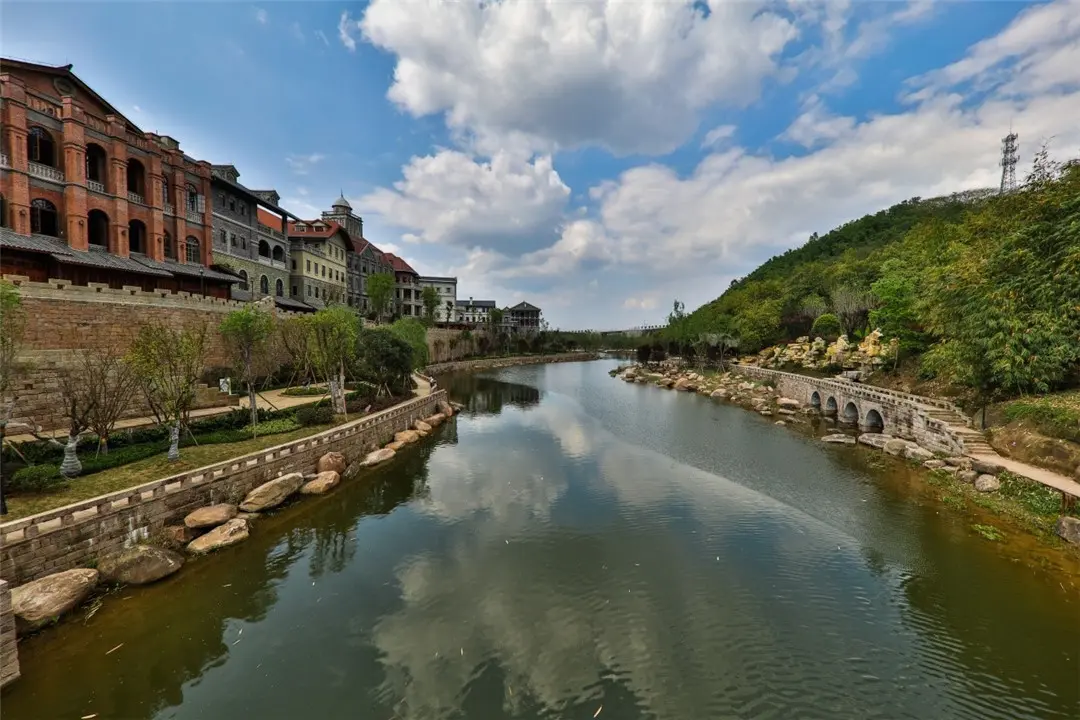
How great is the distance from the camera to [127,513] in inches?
543

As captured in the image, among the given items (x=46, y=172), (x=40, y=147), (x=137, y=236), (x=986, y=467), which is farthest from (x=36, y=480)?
(x=986, y=467)

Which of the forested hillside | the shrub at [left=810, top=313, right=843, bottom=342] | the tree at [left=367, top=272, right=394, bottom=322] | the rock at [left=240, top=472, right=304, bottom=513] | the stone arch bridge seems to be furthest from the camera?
the tree at [left=367, top=272, right=394, bottom=322]

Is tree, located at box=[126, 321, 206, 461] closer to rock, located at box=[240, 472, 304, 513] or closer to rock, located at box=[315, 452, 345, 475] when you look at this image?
rock, located at box=[240, 472, 304, 513]

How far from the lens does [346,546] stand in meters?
16.3

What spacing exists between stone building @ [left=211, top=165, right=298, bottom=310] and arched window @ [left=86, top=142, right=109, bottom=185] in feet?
29.4

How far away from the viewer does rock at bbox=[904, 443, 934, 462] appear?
78.8ft

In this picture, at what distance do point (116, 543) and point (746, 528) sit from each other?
21272 mm

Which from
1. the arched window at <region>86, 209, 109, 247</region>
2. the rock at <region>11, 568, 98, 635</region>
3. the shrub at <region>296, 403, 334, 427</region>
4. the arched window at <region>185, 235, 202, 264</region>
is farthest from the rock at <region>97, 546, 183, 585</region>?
the arched window at <region>185, 235, 202, 264</region>

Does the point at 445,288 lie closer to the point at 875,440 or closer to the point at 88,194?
the point at 88,194

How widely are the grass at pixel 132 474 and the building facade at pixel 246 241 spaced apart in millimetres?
26940

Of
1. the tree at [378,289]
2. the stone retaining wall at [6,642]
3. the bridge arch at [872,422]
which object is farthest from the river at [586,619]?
the tree at [378,289]

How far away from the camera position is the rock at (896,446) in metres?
26.1

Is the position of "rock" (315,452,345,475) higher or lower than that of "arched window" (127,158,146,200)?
lower

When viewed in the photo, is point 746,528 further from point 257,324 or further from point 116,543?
point 257,324
